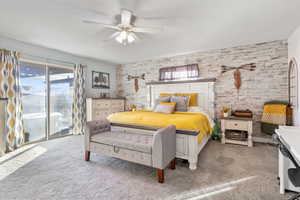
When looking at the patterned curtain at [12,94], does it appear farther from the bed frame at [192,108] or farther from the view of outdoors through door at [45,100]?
the bed frame at [192,108]

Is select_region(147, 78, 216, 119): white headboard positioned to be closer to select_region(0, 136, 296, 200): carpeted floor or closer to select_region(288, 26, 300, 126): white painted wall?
select_region(0, 136, 296, 200): carpeted floor

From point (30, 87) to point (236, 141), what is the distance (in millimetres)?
→ 5379

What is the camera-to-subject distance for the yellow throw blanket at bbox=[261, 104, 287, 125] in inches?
111

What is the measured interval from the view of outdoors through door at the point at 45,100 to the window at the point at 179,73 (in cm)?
300

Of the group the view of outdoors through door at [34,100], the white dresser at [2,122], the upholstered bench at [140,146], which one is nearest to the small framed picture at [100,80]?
the view of outdoors through door at [34,100]

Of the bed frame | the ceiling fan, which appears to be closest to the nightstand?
the bed frame

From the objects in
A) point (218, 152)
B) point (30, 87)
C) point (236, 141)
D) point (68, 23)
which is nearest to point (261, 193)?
point (218, 152)

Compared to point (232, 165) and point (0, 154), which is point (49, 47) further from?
point (232, 165)

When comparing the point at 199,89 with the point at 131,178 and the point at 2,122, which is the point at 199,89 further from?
the point at 2,122

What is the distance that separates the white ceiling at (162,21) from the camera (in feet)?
6.23

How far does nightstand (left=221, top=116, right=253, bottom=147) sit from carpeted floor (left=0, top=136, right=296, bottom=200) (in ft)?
1.38

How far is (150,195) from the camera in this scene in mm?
1569

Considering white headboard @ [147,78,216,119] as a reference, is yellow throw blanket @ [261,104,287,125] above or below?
below

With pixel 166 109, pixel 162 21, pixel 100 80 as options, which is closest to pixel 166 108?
pixel 166 109
